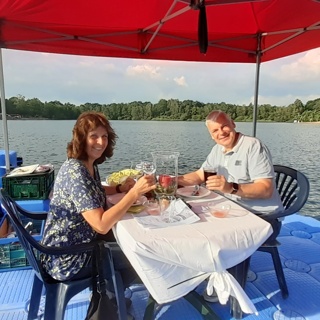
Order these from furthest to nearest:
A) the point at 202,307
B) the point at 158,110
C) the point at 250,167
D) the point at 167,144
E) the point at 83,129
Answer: the point at 167,144 < the point at 158,110 < the point at 250,167 < the point at 202,307 < the point at 83,129

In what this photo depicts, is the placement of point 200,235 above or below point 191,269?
above

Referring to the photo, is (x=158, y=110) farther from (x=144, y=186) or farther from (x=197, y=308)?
(x=144, y=186)

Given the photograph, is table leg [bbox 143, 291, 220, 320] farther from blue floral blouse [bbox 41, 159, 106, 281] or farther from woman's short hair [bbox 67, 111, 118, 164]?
woman's short hair [bbox 67, 111, 118, 164]

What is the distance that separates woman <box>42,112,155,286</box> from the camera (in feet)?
3.80

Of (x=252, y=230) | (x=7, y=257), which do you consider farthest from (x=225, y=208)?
(x=7, y=257)

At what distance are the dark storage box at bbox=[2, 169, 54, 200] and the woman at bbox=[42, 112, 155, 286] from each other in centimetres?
106

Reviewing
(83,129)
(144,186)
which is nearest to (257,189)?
(144,186)

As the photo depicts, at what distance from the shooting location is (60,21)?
7.75ft

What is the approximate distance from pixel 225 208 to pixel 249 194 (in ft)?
1.09

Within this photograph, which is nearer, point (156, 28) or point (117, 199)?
point (117, 199)

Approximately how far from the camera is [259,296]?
1.80 meters

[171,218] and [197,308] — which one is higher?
[171,218]

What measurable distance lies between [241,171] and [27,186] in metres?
1.65

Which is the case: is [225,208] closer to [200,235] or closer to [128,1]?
[200,235]
